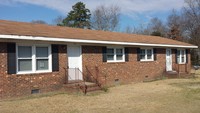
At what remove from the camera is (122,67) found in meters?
18.0

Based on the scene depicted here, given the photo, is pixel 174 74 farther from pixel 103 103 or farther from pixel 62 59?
pixel 103 103

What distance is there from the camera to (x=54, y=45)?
1365cm

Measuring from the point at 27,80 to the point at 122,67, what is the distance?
24.5ft

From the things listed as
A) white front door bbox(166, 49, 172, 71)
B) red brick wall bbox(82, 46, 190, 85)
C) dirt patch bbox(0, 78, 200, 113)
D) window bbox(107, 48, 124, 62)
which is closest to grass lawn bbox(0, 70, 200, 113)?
dirt patch bbox(0, 78, 200, 113)

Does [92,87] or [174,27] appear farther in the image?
[174,27]

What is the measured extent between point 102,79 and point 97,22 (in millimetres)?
37346

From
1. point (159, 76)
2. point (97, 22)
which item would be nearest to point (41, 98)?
point (159, 76)

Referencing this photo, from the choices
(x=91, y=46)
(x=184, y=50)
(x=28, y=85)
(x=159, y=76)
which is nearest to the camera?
(x=28, y=85)

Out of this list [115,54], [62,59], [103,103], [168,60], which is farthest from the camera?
[168,60]

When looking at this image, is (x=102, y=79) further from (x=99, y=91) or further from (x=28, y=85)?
(x=28, y=85)

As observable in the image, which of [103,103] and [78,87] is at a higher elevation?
[78,87]

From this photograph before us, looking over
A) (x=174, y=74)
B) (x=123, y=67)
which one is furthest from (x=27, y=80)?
(x=174, y=74)

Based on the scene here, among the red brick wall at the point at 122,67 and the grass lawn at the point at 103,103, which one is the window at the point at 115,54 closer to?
the red brick wall at the point at 122,67

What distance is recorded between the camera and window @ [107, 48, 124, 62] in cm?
1733
